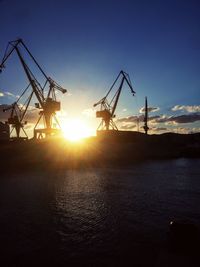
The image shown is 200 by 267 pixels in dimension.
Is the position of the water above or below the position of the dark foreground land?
below

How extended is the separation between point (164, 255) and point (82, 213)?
12.8m

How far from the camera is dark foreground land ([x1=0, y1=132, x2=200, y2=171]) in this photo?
89125 mm

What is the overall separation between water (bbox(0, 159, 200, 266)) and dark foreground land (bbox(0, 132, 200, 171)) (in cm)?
4682

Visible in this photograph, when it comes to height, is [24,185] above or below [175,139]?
below

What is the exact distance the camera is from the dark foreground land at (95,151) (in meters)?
89.1

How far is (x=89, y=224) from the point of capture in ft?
70.4

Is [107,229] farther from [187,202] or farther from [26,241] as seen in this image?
[187,202]

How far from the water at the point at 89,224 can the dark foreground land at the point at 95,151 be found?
154 ft

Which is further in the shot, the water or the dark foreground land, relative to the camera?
the dark foreground land

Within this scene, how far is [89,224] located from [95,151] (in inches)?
3971

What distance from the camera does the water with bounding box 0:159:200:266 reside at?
15.2 m

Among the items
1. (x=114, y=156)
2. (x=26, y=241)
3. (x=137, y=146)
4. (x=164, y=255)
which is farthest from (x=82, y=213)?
(x=137, y=146)

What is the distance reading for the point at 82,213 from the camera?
2519cm

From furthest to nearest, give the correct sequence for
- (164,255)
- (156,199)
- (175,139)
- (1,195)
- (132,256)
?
(175,139)
(1,195)
(156,199)
(132,256)
(164,255)
